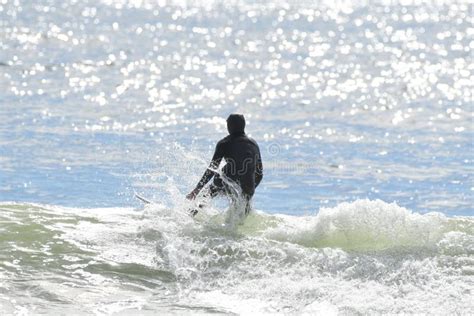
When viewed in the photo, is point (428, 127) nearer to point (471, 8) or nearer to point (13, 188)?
point (13, 188)

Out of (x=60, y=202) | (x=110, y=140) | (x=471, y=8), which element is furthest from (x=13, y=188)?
(x=471, y=8)

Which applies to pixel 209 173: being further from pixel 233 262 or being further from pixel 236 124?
pixel 233 262

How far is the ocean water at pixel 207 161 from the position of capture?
38.0ft

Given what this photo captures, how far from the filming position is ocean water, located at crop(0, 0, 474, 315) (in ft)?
38.0

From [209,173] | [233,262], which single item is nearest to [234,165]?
[209,173]

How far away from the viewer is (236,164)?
13.4 metres

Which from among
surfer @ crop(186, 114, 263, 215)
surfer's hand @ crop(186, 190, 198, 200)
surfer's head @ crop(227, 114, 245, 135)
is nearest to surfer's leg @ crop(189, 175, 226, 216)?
surfer @ crop(186, 114, 263, 215)

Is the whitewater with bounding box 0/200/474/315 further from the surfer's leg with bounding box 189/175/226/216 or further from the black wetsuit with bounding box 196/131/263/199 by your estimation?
the black wetsuit with bounding box 196/131/263/199

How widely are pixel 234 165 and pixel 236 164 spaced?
1.3 inches

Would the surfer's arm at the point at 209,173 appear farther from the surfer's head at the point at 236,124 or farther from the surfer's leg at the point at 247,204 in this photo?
the surfer's leg at the point at 247,204

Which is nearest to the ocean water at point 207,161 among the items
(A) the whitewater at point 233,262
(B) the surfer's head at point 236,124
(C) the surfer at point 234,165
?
(A) the whitewater at point 233,262

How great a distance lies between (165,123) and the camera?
2758 cm

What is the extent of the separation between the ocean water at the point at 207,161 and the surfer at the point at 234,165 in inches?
15.3

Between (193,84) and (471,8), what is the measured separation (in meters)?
56.1
